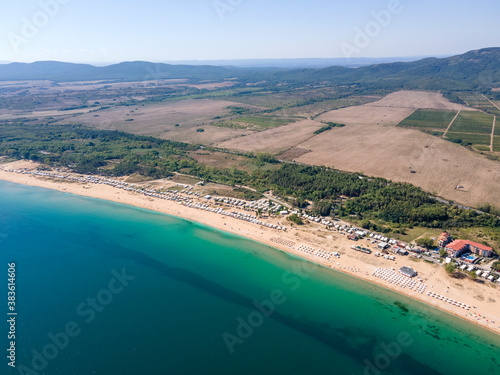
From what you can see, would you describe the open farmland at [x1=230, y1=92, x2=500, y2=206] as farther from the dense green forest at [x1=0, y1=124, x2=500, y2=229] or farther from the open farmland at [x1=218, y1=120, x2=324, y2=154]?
the dense green forest at [x1=0, y1=124, x2=500, y2=229]

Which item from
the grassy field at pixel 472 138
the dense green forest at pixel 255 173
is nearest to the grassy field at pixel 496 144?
the grassy field at pixel 472 138

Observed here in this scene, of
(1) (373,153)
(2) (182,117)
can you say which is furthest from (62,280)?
(2) (182,117)

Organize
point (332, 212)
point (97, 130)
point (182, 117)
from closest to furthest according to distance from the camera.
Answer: point (332, 212)
point (97, 130)
point (182, 117)

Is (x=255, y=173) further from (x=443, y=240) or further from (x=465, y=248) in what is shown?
(x=465, y=248)

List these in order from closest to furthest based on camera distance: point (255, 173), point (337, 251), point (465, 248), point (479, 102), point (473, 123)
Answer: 1. point (465, 248)
2. point (337, 251)
3. point (255, 173)
4. point (473, 123)
5. point (479, 102)

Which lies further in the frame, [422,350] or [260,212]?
[260,212]

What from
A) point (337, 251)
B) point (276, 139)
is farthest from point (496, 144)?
point (337, 251)

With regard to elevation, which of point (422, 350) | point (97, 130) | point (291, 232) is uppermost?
point (97, 130)

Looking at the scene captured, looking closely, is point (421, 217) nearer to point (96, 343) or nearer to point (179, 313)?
point (179, 313)
